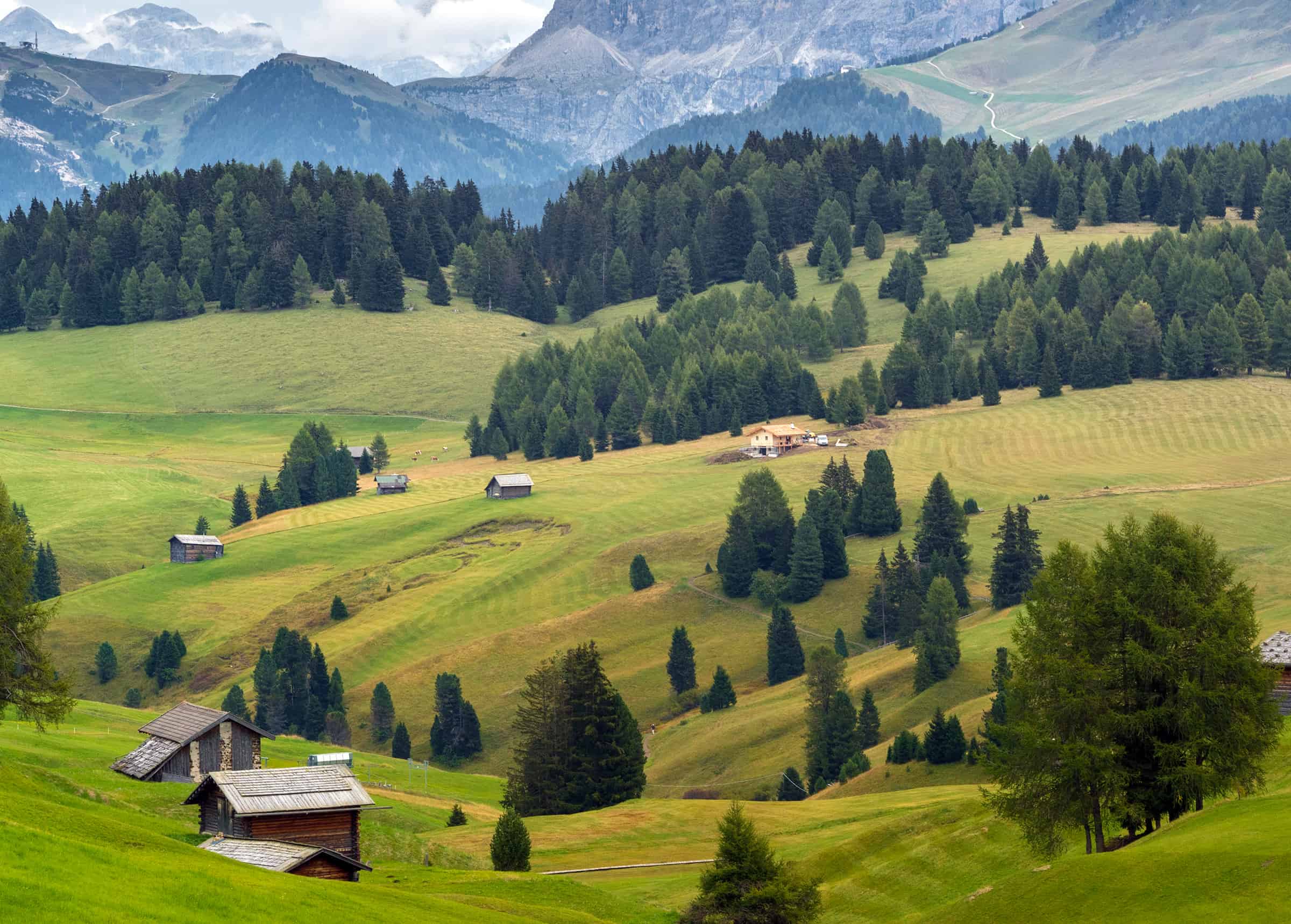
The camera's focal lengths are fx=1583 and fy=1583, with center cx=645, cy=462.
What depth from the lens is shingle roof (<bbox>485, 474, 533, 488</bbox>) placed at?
190625 millimetres

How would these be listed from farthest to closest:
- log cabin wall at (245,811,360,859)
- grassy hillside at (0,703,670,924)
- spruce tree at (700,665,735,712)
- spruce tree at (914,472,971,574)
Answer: spruce tree at (914,472,971,574) → spruce tree at (700,665,735,712) → log cabin wall at (245,811,360,859) → grassy hillside at (0,703,670,924)

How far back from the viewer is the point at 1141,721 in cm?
5375

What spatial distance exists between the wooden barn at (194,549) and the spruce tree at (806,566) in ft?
213

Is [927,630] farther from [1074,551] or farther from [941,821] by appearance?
[1074,551]

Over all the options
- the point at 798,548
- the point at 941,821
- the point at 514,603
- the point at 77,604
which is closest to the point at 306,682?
the point at 514,603

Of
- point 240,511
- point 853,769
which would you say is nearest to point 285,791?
point 853,769

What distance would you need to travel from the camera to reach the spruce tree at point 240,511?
195 m

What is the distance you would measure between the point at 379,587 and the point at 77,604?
29548 millimetres

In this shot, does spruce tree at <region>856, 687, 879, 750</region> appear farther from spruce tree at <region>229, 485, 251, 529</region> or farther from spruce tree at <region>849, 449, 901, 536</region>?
spruce tree at <region>229, 485, 251, 529</region>

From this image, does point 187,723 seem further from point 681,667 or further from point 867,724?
point 681,667

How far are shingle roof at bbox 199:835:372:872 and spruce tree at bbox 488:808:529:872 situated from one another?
27.0 ft

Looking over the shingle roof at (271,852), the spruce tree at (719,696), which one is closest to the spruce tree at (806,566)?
the spruce tree at (719,696)

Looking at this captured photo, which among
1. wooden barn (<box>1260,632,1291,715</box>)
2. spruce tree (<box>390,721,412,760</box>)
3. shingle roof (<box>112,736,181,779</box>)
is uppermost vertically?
wooden barn (<box>1260,632,1291,715</box>)

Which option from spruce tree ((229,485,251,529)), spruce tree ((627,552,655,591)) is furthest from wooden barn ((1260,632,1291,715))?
spruce tree ((229,485,251,529))
